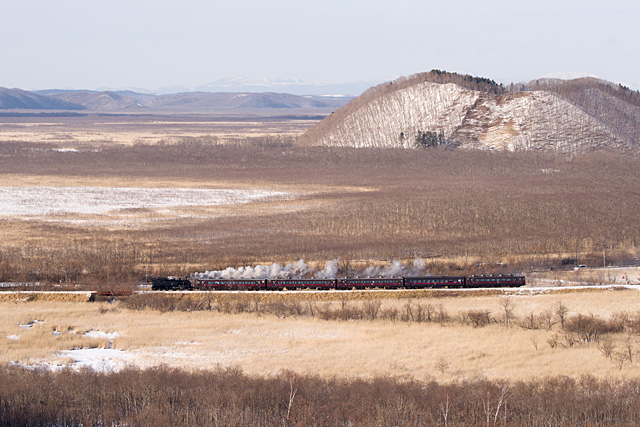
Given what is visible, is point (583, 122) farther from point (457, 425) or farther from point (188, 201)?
point (457, 425)

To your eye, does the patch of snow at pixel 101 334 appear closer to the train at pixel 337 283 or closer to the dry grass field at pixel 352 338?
the dry grass field at pixel 352 338

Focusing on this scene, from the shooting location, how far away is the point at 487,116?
131250 millimetres

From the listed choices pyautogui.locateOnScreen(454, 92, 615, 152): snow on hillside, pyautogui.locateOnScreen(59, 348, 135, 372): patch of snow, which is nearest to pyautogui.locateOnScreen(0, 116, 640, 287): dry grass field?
pyautogui.locateOnScreen(454, 92, 615, 152): snow on hillside

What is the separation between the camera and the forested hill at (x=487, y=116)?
12188 cm

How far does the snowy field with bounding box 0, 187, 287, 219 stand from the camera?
72.2 m

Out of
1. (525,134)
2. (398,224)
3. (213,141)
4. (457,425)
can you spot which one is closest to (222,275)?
(398,224)

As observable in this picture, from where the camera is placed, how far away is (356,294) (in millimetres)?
42781

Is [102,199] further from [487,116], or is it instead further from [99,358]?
[487,116]

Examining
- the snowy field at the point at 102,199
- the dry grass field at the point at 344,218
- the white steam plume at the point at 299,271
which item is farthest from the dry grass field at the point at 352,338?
the snowy field at the point at 102,199

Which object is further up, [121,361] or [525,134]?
[525,134]

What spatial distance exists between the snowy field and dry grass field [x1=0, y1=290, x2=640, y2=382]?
32856 millimetres

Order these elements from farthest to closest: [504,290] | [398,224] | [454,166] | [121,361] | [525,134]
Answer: [525,134] < [454,166] < [398,224] < [504,290] < [121,361]

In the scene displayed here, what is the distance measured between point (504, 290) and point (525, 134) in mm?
84313

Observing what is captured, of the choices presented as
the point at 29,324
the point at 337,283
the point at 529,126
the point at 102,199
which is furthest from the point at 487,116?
the point at 29,324
